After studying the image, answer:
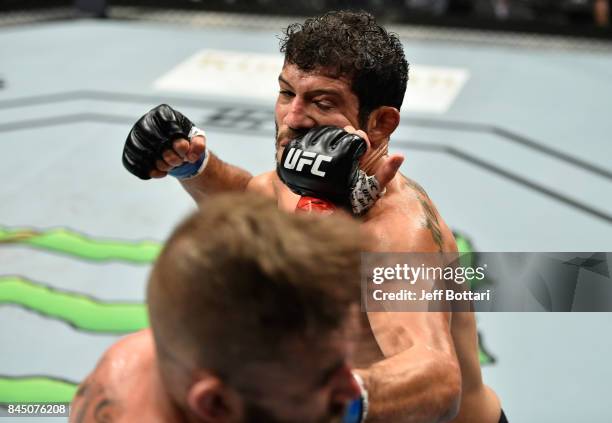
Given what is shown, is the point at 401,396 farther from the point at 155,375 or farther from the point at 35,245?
the point at 35,245

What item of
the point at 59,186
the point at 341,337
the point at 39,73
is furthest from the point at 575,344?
the point at 39,73

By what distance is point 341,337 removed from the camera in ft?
4.37

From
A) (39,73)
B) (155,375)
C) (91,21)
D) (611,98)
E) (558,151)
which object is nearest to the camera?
(155,375)

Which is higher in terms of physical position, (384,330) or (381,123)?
(381,123)

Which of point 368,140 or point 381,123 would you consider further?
point 381,123

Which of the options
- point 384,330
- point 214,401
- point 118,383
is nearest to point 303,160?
point 384,330

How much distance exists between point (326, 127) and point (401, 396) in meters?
0.77

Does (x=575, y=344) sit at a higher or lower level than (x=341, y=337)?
lower

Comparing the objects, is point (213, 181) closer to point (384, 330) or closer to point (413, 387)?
point (384, 330)

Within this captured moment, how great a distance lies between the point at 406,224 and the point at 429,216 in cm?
12

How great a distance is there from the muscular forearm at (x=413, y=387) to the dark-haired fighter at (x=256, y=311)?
0.41m

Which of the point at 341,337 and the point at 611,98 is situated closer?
the point at 341,337

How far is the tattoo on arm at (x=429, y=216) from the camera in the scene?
2352 mm

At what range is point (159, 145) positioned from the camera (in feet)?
8.14
